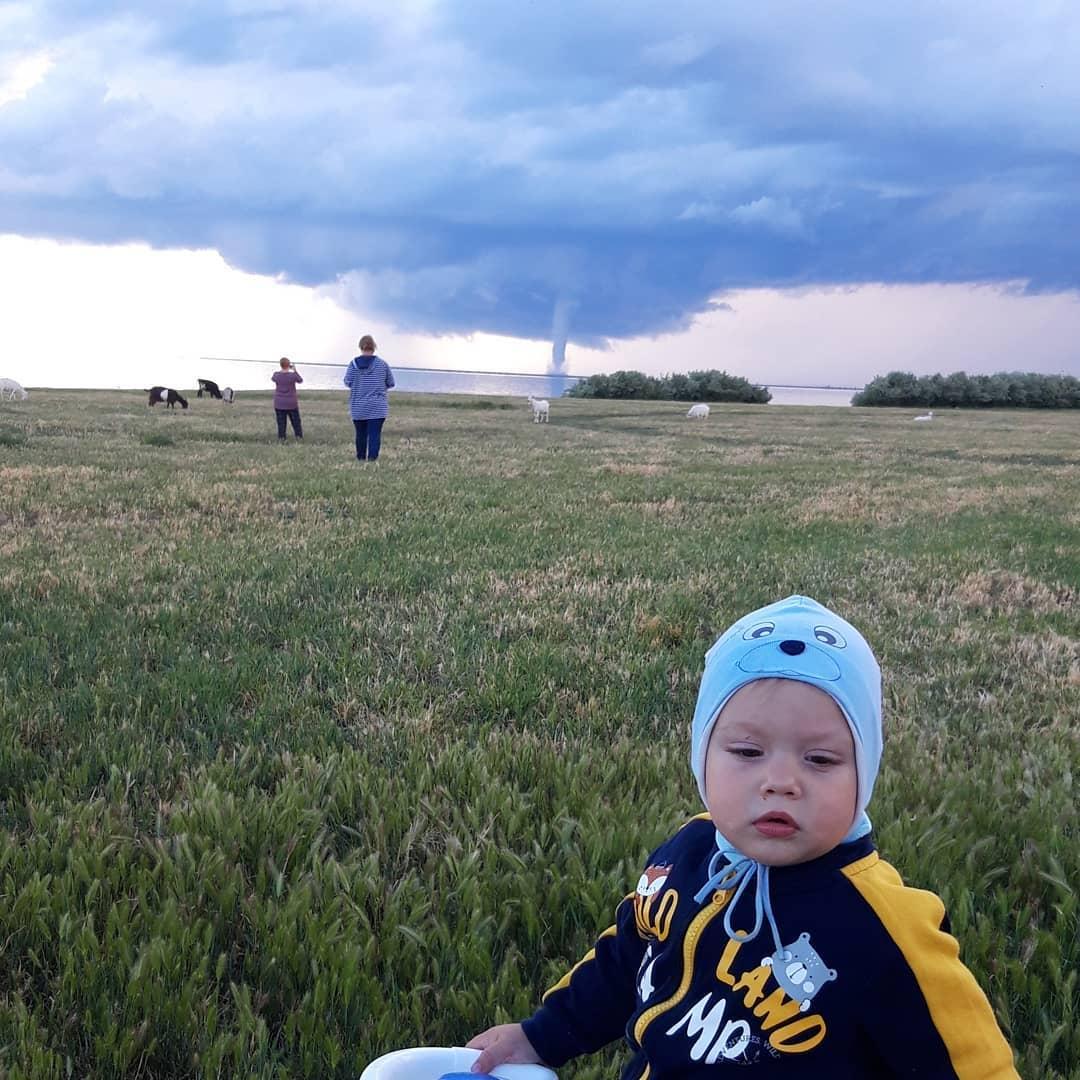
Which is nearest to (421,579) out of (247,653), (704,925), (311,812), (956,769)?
(247,653)

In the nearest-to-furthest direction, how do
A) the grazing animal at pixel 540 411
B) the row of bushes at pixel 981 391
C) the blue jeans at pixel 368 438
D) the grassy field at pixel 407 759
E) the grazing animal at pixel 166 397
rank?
the grassy field at pixel 407 759
the blue jeans at pixel 368 438
the grazing animal at pixel 166 397
the grazing animal at pixel 540 411
the row of bushes at pixel 981 391

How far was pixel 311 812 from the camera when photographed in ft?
9.95

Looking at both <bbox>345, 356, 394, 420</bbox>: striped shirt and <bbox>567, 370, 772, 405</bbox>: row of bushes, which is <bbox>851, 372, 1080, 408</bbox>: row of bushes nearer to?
<bbox>567, 370, 772, 405</bbox>: row of bushes

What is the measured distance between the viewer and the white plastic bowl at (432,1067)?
180 centimetres

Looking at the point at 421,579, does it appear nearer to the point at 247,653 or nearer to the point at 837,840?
the point at 247,653

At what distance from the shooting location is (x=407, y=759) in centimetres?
352

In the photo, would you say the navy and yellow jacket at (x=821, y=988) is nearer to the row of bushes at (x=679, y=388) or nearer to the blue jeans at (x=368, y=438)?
the blue jeans at (x=368, y=438)

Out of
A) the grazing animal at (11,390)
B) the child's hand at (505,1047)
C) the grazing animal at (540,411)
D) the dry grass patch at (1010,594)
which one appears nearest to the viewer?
the child's hand at (505,1047)

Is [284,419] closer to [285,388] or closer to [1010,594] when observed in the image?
[285,388]

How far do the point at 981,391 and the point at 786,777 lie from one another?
77.7 meters

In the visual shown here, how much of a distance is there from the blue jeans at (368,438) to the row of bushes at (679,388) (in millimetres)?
59209

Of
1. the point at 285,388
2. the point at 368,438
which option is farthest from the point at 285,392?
the point at 368,438

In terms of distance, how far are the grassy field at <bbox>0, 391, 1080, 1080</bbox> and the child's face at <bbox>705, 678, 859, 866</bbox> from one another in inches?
37.5

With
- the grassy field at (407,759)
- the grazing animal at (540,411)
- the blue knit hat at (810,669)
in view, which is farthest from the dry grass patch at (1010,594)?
the grazing animal at (540,411)
